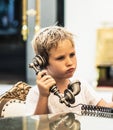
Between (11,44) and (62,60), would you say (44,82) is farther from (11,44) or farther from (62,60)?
(11,44)

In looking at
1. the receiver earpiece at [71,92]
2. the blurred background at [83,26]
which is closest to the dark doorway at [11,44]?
the blurred background at [83,26]

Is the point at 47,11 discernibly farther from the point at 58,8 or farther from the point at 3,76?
the point at 3,76

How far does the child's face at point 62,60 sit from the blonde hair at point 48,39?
0.02m

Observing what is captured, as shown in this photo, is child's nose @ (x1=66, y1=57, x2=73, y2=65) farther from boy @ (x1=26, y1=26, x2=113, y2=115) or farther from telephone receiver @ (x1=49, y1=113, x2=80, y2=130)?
telephone receiver @ (x1=49, y1=113, x2=80, y2=130)

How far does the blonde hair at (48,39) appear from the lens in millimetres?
1636

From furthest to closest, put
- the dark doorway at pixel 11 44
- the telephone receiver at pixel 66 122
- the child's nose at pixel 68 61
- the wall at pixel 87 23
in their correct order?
the dark doorway at pixel 11 44 → the wall at pixel 87 23 → the child's nose at pixel 68 61 → the telephone receiver at pixel 66 122

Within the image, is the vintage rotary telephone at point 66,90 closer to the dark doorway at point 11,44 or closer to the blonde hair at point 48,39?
the blonde hair at point 48,39

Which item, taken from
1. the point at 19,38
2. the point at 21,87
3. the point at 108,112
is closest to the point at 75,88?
the point at 108,112

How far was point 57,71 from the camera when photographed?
5.35 ft

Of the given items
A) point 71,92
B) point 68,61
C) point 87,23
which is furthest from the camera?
point 87,23

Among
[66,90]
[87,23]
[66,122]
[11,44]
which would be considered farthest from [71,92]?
[11,44]

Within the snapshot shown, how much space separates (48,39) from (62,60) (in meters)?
0.11

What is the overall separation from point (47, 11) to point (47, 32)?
405 centimetres

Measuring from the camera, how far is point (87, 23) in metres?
5.59
